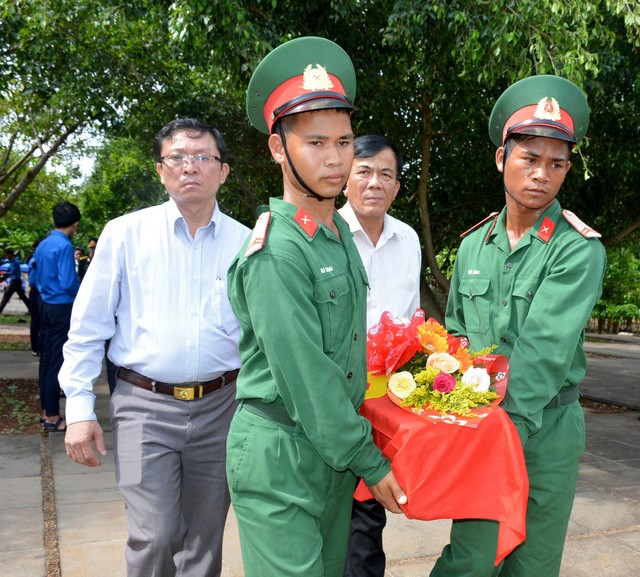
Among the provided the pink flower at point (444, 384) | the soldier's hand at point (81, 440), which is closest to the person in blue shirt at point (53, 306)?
the soldier's hand at point (81, 440)

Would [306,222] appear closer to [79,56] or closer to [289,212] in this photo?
[289,212]

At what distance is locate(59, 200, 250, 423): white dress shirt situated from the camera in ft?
9.17

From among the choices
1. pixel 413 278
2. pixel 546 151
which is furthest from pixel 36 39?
pixel 546 151

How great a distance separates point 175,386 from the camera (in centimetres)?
284

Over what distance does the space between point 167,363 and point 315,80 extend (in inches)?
50.4

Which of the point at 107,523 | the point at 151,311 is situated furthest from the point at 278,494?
the point at 107,523

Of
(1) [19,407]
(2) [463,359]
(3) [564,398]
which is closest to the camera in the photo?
(2) [463,359]

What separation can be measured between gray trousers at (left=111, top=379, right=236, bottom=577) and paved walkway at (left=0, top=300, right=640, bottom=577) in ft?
3.19

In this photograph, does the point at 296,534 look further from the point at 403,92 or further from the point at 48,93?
the point at 48,93

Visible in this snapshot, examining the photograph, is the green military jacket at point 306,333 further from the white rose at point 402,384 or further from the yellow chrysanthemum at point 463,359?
the yellow chrysanthemum at point 463,359

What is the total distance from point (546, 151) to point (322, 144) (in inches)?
37.6

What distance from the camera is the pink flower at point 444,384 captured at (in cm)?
218

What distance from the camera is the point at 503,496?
7.12 ft

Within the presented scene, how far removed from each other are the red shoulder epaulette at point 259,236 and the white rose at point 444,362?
68cm
